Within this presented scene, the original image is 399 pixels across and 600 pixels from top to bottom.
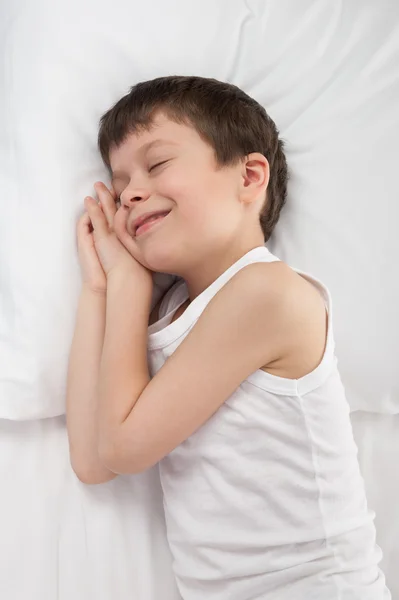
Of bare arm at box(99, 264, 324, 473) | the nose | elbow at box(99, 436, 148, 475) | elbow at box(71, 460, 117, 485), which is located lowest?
elbow at box(71, 460, 117, 485)

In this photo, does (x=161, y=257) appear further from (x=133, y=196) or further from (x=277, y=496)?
(x=277, y=496)

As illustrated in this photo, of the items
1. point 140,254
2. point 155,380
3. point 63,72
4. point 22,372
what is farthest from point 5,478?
point 63,72

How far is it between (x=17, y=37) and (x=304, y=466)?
0.82 m

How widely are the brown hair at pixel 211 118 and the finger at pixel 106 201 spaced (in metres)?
0.05

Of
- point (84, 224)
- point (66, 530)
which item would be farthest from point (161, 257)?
point (66, 530)

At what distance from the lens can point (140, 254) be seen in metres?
1.07

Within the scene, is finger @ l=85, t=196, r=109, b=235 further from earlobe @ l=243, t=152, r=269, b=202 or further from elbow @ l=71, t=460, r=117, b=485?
elbow @ l=71, t=460, r=117, b=485

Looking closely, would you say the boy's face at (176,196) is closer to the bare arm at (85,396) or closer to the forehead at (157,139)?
the forehead at (157,139)

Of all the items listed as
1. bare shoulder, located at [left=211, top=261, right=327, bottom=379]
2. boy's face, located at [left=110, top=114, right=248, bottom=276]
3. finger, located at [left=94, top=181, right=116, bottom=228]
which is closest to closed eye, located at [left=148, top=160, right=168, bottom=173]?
boy's face, located at [left=110, top=114, right=248, bottom=276]

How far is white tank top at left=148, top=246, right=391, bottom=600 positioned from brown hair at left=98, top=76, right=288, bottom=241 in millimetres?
183

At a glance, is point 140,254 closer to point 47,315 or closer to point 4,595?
point 47,315

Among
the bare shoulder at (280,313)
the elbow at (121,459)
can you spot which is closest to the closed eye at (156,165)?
the bare shoulder at (280,313)

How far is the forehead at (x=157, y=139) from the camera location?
102 cm

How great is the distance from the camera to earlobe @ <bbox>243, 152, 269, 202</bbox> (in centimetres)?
107
